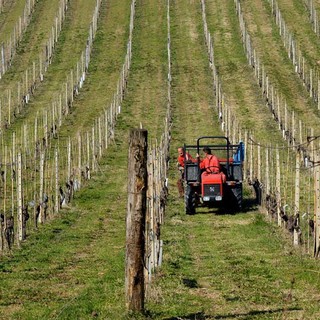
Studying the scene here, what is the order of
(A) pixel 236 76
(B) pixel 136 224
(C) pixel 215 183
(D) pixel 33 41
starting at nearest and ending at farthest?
(B) pixel 136 224 → (C) pixel 215 183 → (A) pixel 236 76 → (D) pixel 33 41

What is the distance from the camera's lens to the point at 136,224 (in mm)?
10391

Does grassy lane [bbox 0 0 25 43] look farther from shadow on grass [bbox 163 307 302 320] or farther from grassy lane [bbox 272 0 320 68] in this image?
shadow on grass [bbox 163 307 302 320]

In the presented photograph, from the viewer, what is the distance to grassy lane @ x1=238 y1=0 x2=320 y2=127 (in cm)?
4238

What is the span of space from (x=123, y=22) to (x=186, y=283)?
4972 cm

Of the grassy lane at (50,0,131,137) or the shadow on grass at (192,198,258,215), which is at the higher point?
the grassy lane at (50,0,131,137)

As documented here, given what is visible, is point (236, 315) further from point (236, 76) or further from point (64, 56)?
point (64, 56)

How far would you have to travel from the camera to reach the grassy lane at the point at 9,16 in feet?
196

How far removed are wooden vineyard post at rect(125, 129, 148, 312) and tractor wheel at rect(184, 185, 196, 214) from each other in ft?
33.7

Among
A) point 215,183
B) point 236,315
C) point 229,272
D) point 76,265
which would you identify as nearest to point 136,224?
point 236,315

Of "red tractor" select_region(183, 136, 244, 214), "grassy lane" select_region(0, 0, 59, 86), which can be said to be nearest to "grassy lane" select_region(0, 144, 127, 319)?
"red tractor" select_region(183, 136, 244, 214)

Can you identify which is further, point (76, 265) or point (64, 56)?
point (64, 56)

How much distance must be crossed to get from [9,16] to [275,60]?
23586 mm

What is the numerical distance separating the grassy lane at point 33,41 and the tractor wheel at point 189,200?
29.3 meters

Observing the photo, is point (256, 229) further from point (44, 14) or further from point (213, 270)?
point (44, 14)
